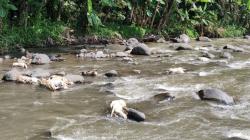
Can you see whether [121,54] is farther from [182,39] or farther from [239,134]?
[239,134]

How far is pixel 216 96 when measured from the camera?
7629 mm

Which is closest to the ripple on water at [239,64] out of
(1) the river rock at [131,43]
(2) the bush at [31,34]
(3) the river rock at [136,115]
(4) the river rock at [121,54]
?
(4) the river rock at [121,54]

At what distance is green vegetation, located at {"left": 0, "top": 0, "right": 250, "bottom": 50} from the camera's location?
13945 millimetres

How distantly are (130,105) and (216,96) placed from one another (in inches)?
55.4

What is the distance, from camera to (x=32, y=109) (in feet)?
23.0

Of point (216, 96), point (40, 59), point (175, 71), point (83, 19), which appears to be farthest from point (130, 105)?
point (83, 19)

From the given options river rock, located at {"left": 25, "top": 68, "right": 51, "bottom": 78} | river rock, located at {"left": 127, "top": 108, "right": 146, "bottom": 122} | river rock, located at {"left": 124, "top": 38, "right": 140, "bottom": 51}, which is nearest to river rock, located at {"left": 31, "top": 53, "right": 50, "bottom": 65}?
river rock, located at {"left": 25, "top": 68, "right": 51, "bottom": 78}

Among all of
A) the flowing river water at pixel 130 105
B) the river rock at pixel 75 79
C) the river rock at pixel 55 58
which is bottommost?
the flowing river water at pixel 130 105

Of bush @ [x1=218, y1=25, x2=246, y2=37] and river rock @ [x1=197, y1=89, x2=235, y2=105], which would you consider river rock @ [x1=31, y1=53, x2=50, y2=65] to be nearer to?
river rock @ [x1=197, y1=89, x2=235, y2=105]

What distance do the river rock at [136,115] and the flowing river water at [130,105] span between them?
9 cm

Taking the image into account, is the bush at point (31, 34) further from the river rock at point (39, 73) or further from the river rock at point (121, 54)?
the river rock at point (39, 73)

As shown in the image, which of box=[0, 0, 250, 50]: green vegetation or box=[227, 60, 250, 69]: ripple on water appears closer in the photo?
box=[227, 60, 250, 69]: ripple on water

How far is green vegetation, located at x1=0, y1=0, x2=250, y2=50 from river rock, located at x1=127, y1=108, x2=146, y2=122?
270 inches

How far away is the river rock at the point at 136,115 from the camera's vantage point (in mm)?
6543
